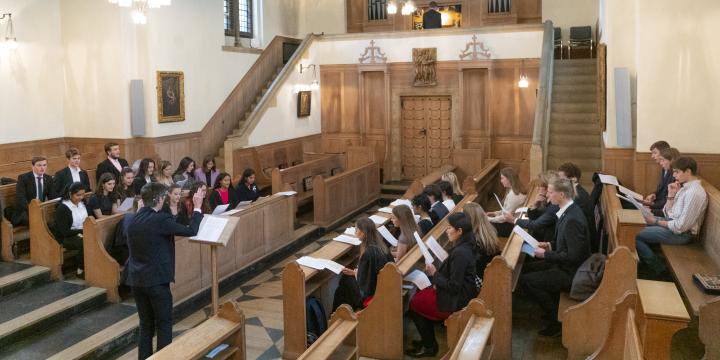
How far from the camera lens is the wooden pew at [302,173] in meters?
11.8

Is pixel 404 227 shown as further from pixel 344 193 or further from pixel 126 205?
pixel 344 193

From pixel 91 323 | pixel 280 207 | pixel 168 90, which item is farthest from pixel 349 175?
pixel 91 323

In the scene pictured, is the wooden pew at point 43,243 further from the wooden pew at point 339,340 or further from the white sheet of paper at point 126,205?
the wooden pew at point 339,340

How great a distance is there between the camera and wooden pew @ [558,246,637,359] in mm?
5543

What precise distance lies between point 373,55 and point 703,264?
11.4 metres

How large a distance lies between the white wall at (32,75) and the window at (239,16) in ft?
14.5

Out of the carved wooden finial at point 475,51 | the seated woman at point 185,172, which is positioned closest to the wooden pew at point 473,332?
the seated woman at point 185,172

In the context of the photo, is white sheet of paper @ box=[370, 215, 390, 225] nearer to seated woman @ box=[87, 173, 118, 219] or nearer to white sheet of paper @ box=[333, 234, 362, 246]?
white sheet of paper @ box=[333, 234, 362, 246]

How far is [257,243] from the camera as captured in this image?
945 centimetres

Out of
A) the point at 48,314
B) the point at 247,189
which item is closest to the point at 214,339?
the point at 48,314

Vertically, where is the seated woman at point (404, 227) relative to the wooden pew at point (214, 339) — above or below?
above

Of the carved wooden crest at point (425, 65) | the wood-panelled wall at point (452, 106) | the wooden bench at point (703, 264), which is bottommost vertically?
the wooden bench at point (703, 264)

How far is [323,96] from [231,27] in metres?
2.97

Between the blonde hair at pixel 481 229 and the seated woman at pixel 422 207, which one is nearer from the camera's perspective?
the blonde hair at pixel 481 229
